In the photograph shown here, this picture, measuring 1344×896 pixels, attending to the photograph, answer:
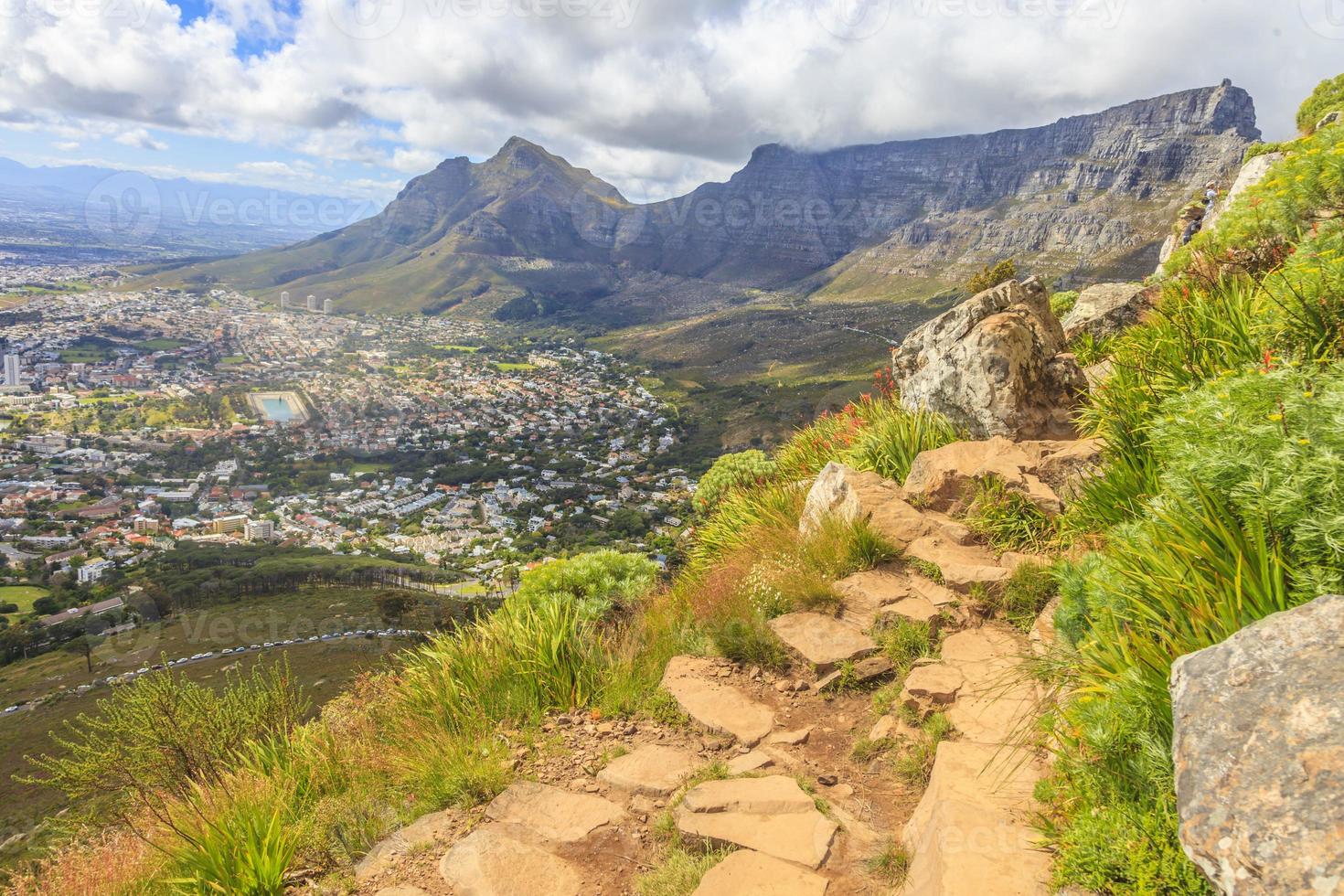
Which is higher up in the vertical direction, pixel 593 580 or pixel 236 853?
pixel 593 580

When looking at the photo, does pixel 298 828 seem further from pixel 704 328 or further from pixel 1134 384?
pixel 704 328

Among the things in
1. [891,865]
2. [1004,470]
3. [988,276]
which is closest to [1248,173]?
[988,276]

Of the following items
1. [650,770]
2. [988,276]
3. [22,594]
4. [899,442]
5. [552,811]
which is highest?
[988,276]

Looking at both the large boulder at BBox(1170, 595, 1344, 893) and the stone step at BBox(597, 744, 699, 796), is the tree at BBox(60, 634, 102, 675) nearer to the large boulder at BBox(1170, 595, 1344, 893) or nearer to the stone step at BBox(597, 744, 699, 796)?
the stone step at BBox(597, 744, 699, 796)

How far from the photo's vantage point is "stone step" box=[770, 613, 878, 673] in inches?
214

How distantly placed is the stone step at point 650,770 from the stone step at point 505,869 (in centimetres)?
69

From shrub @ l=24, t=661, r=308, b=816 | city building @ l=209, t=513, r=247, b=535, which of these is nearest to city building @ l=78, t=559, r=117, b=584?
city building @ l=209, t=513, r=247, b=535

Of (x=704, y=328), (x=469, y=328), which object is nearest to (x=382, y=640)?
(x=704, y=328)

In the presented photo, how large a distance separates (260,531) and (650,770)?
56242 millimetres

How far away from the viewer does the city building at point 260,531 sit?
1983 inches

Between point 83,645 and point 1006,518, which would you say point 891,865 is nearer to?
point 1006,518

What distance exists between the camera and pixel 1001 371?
8406 millimetres

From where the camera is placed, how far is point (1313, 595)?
2607 mm

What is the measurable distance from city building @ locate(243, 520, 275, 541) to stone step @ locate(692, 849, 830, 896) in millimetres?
56636
